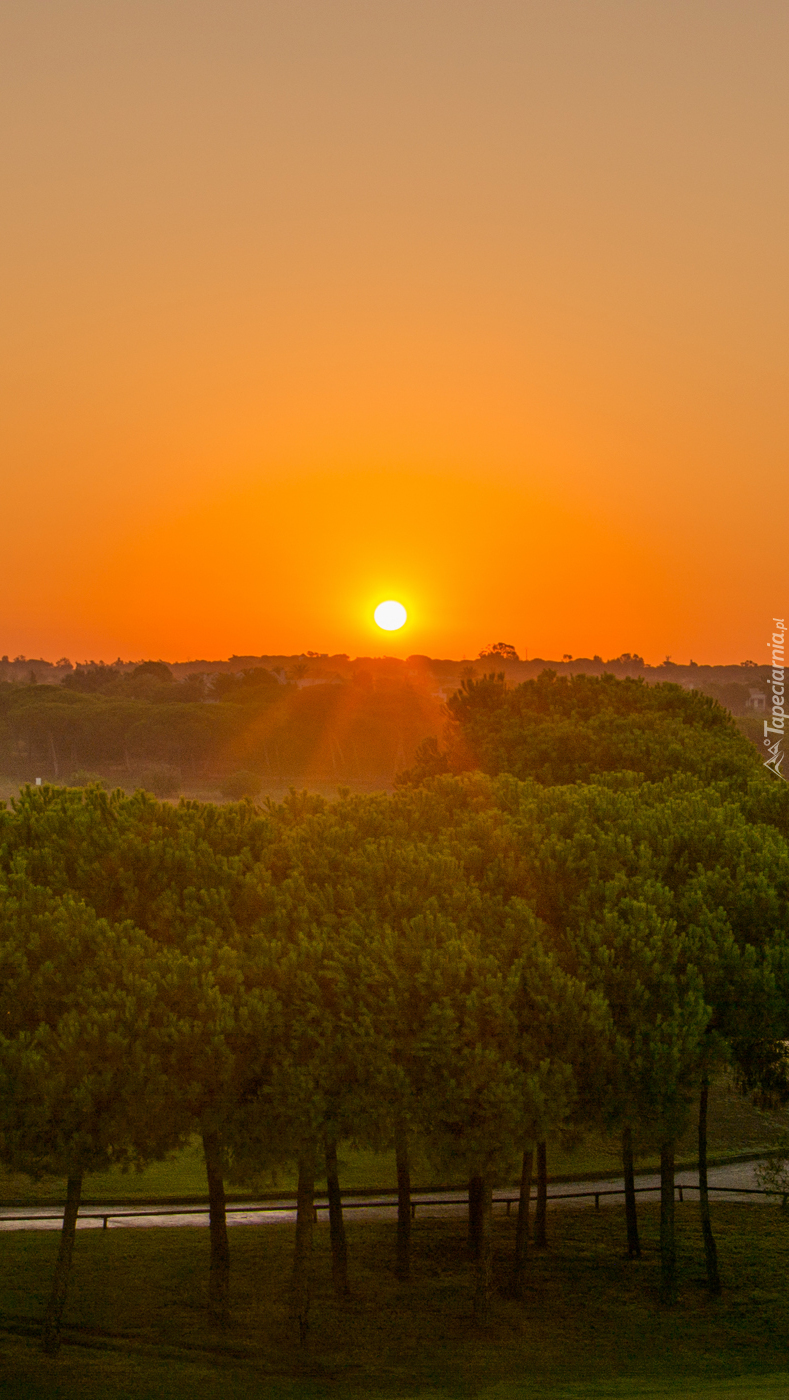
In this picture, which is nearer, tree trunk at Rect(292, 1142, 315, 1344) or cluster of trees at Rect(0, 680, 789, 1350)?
cluster of trees at Rect(0, 680, 789, 1350)

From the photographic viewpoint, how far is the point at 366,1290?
28766mm

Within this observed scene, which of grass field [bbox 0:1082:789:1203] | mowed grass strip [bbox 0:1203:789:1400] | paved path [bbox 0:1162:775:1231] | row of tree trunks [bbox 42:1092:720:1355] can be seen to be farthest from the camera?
grass field [bbox 0:1082:789:1203]

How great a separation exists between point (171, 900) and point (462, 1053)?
247 inches

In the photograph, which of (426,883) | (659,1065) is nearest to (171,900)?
(426,883)

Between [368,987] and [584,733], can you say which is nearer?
[368,987]

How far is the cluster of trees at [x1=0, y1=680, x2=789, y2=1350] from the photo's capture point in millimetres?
22438

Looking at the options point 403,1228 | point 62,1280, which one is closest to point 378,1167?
point 403,1228

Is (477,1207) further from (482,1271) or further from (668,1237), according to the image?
(668,1237)

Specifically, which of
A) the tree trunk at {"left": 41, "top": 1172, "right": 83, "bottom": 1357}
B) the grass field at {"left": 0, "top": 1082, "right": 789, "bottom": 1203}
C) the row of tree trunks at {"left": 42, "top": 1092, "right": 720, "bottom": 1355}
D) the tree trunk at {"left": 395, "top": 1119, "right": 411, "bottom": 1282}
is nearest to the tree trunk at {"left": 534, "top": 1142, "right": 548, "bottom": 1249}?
the grass field at {"left": 0, "top": 1082, "right": 789, "bottom": 1203}

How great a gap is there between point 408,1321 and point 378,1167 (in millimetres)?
12930

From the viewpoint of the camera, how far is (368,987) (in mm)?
23594

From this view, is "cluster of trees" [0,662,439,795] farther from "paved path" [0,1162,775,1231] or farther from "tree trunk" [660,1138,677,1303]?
"tree trunk" [660,1138,677,1303]

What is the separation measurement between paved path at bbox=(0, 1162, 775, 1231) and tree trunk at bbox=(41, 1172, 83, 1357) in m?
8.76

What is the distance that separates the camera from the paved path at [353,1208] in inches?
1319
